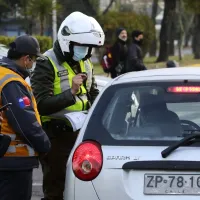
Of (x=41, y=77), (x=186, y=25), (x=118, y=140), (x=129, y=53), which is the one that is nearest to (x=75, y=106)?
(x=41, y=77)

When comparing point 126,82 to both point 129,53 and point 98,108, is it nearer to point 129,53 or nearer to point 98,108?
point 98,108

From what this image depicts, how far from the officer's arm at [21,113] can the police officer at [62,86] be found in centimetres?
101

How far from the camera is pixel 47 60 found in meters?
5.56

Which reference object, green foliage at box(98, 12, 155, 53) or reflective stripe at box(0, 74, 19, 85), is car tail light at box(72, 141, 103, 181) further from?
green foliage at box(98, 12, 155, 53)

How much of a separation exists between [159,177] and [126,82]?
2.57 feet

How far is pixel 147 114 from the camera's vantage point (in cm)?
439

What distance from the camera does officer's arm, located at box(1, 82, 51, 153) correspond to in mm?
4316

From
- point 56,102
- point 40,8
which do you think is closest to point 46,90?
point 56,102

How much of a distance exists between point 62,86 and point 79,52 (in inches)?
12.1

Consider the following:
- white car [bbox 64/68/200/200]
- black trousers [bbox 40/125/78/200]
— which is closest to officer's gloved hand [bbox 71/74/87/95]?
black trousers [bbox 40/125/78/200]

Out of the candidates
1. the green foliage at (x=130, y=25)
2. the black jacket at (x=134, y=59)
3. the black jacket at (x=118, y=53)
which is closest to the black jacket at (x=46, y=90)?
the black jacket at (x=134, y=59)

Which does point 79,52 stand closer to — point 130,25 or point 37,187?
point 37,187

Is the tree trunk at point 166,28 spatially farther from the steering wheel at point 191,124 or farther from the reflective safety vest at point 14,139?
the reflective safety vest at point 14,139

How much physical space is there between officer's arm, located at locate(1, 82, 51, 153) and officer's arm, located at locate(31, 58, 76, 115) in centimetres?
101
